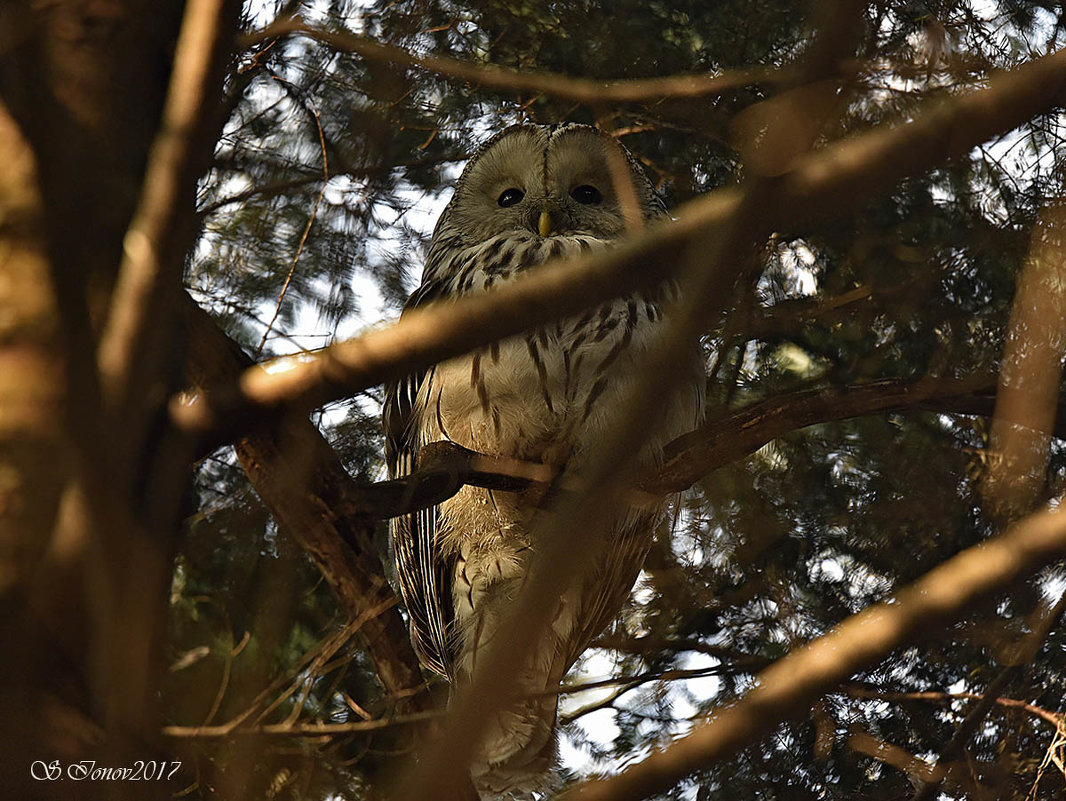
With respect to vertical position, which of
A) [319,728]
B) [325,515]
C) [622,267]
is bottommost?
[622,267]

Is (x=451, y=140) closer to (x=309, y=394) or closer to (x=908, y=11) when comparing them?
(x=908, y=11)

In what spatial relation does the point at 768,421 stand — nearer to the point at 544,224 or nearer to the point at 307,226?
the point at 544,224

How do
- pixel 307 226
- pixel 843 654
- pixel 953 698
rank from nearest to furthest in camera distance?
pixel 843 654, pixel 953 698, pixel 307 226

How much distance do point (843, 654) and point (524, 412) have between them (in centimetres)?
214

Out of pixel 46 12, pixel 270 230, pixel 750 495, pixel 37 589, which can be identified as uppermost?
pixel 270 230

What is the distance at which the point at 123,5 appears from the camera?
77.6 inches

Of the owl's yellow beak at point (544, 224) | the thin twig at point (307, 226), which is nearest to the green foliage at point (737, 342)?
the thin twig at point (307, 226)

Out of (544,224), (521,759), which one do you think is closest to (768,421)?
(521,759)

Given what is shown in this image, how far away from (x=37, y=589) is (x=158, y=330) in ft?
1.56

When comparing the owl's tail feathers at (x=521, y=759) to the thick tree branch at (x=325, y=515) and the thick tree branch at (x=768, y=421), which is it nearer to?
the thick tree branch at (x=325, y=515)

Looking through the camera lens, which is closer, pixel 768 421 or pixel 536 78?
pixel 768 421

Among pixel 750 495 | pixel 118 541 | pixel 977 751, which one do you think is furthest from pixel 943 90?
pixel 118 541

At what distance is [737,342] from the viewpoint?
2723mm

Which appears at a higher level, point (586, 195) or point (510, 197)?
point (510, 197)
